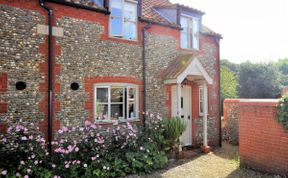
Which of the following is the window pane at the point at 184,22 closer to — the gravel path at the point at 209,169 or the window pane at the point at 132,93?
the window pane at the point at 132,93

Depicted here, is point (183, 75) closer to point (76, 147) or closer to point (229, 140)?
point (76, 147)

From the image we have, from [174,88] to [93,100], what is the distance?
14.4 feet

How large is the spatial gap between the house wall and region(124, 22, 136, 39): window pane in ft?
0.89

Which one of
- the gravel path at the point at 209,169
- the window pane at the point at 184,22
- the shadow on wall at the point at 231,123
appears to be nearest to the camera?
the gravel path at the point at 209,169

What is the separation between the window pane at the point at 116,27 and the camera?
1038 centimetres

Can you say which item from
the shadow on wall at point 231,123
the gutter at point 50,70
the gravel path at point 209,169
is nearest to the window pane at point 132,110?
the gravel path at point 209,169

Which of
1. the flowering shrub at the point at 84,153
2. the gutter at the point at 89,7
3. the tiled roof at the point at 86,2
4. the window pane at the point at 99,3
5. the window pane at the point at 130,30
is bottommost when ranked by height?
the flowering shrub at the point at 84,153

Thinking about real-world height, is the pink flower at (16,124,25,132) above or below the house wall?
below

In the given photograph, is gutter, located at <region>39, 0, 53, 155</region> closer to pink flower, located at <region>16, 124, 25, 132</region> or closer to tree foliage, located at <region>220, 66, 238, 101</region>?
pink flower, located at <region>16, 124, 25, 132</region>

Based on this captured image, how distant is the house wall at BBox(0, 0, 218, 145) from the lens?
805 centimetres

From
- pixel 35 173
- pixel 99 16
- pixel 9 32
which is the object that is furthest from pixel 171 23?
pixel 35 173

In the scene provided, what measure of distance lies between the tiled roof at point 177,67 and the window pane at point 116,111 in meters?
2.62

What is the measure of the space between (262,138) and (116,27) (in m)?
7.20

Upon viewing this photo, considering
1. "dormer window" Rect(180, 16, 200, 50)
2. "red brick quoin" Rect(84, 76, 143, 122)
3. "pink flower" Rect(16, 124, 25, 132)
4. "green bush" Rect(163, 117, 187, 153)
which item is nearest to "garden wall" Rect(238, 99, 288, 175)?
"green bush" Rect(163, 117, 187, 153)
